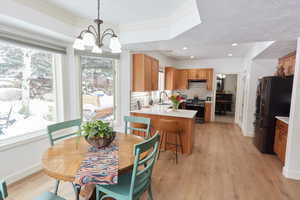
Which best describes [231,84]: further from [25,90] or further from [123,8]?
[25,90]

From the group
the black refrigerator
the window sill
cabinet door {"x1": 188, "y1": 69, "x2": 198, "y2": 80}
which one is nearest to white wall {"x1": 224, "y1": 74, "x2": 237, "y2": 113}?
cabinet door {"x1": 188, "y1": 69, "x2": 198, "y2": 80}

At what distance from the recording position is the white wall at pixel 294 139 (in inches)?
95.1

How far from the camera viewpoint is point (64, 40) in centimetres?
277

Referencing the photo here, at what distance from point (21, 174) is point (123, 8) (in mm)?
3009

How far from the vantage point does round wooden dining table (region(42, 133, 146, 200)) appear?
1.26 meters

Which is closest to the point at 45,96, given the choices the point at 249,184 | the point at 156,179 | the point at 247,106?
the point at 156,179

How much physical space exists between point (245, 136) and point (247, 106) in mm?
890

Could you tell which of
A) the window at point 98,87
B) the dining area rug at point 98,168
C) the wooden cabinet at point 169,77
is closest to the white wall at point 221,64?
the wooden cabinet at point 169,77

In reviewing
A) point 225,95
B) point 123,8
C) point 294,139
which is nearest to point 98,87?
point 123,8

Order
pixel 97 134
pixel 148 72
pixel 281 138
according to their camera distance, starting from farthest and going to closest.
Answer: pixel 148 72 < pixel 281 138 < pixel 97 134

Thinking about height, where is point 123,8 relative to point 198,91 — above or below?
above

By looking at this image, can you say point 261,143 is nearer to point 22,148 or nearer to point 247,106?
point 247,106

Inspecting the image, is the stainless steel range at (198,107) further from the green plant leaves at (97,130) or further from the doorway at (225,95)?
the green plant leaves at (97,130)

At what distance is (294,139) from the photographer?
2477 mm
